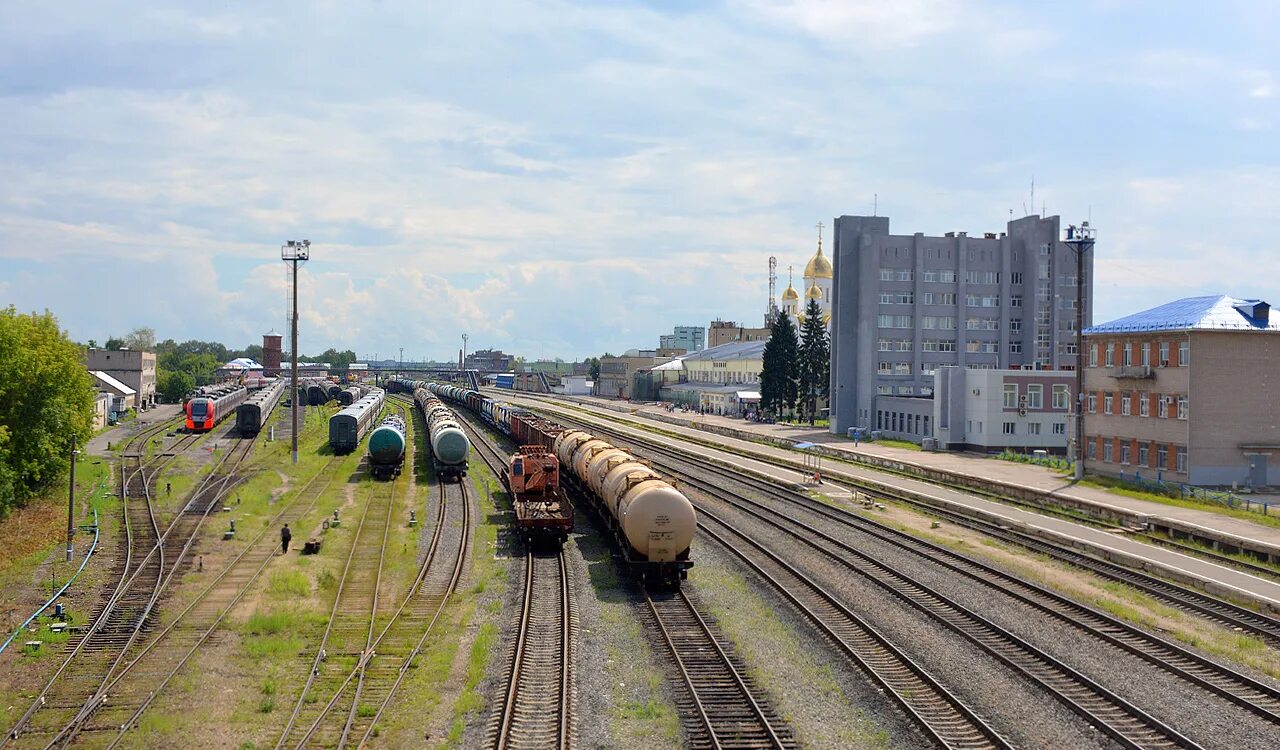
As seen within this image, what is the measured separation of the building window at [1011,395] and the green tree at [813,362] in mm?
31828

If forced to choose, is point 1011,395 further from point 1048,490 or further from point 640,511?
point 640,511

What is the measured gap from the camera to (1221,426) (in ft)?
161

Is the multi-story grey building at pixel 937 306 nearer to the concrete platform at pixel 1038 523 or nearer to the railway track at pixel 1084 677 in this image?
the concrete platform at pixel 1038 523

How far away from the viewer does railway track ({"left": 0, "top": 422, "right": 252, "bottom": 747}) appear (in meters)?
17.6

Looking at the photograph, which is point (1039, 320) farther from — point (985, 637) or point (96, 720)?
point (96, 720)

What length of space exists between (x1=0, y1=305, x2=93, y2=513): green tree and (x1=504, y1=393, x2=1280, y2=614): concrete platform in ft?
112

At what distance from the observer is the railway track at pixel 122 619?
17609 millimetres

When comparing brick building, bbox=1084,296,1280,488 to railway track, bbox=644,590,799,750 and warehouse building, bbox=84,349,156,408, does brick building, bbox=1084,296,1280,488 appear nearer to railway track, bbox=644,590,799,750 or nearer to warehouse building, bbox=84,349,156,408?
railway track, bbox=644,590,799,750

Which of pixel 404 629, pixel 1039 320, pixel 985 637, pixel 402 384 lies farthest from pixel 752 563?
pixel 402 384

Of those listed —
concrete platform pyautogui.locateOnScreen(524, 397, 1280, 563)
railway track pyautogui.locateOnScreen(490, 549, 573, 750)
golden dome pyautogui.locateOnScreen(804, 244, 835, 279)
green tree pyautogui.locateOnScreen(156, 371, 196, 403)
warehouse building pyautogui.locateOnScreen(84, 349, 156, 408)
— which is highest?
golden dome pyautogui.locateOnScreen(804, 244, 835, 279)

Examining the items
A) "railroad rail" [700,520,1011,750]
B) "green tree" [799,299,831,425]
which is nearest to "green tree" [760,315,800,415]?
"green tree" [799,299,831,425]

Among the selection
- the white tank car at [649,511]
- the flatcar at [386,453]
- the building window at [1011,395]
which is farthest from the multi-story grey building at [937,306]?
the white tank car at [649,511]

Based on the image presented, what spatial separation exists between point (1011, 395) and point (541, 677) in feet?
191

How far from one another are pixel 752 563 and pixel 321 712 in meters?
15.3
